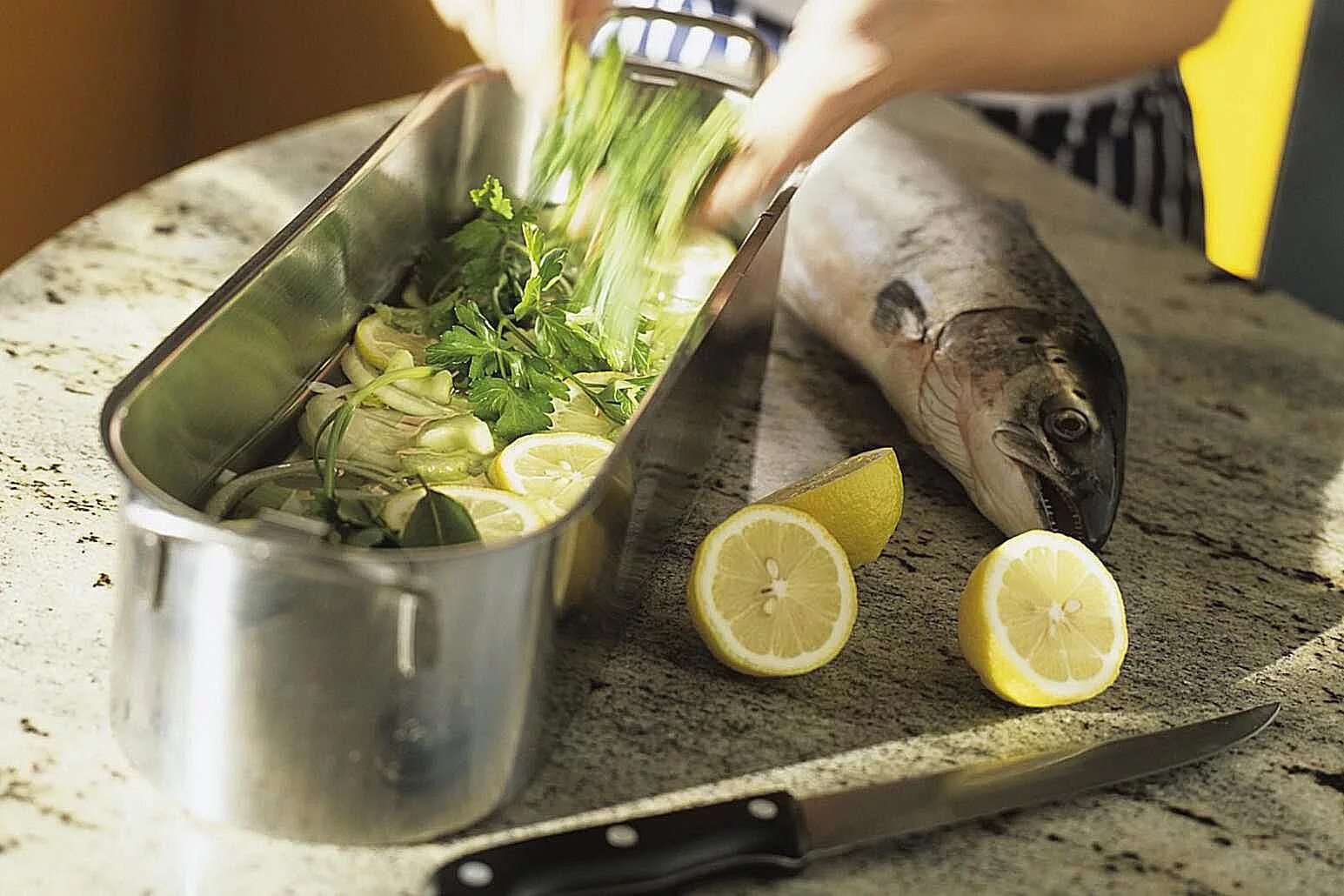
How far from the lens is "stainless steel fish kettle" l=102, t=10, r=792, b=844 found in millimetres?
970

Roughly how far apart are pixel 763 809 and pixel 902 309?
0.83 meters

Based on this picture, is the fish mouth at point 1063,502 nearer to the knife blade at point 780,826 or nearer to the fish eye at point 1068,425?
the fish eye at point 1068,425

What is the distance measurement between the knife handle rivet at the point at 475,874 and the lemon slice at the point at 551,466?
1.12 feet

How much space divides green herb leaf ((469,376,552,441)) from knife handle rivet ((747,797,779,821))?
45 cm

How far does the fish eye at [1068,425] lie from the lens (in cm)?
158

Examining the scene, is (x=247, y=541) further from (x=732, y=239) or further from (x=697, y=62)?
(x=697, y=62)

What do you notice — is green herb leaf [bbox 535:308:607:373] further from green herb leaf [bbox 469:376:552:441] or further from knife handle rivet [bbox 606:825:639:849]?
knife handle rivet [bbox 606:825:639:849]

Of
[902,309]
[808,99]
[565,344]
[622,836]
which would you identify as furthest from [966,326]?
[622,836]

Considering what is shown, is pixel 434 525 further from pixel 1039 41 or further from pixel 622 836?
pixel 1039 41

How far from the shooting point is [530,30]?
168 centimetres

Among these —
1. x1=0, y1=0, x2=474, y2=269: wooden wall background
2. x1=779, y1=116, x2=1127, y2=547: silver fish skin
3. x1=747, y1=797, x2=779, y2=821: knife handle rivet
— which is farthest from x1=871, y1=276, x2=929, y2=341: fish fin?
x1=0, y1=0, x2=474, y2=269: wooden wall background

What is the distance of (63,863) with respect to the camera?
41.2 inches

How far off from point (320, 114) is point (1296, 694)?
2.29 meters

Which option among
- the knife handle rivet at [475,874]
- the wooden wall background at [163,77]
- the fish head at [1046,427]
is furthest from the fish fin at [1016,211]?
the wooden wall background at [163,77]
